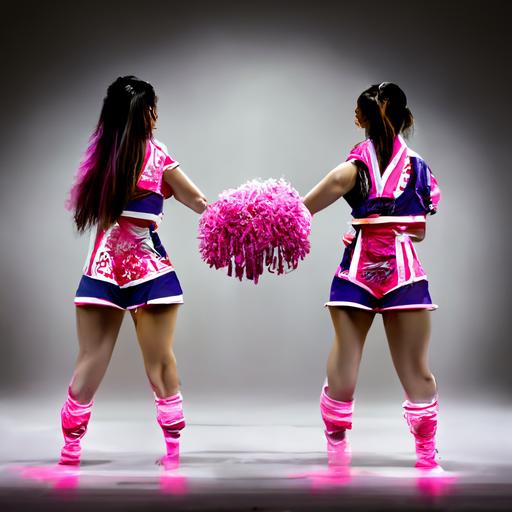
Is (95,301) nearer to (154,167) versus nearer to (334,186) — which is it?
(154,167)

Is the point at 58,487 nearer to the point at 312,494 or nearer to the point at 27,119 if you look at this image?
the point at 312,494

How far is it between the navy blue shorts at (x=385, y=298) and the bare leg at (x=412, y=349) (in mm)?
30

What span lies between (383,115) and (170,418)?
4.79 feet

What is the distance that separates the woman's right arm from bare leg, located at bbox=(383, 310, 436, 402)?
498 mm

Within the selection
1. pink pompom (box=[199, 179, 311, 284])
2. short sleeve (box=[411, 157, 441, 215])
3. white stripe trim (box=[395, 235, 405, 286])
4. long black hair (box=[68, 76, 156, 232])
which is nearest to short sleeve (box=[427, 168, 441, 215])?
short sleeve (box=[411, 157, 441, 215])

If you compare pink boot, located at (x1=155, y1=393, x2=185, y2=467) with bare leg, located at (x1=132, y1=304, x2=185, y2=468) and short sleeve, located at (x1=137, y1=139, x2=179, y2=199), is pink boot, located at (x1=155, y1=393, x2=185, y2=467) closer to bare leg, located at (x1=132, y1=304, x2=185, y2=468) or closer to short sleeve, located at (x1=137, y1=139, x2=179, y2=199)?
bare leg, located at (x1=132, y1=304, x2=185, y2=468)

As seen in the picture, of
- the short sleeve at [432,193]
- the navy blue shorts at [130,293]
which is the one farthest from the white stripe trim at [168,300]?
the short sleeve at [432,193]

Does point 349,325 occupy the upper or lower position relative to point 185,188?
lower

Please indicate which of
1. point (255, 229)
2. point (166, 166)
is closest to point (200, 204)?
point (166, 166)

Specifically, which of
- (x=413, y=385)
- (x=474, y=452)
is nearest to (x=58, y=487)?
(x=413, y=385)

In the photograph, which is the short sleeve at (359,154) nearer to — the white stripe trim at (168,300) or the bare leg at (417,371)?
the bare leg at (417,371)

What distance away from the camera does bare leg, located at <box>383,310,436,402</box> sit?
3393 mm

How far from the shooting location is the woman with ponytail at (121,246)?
134 inches

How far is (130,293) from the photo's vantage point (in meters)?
3.44
